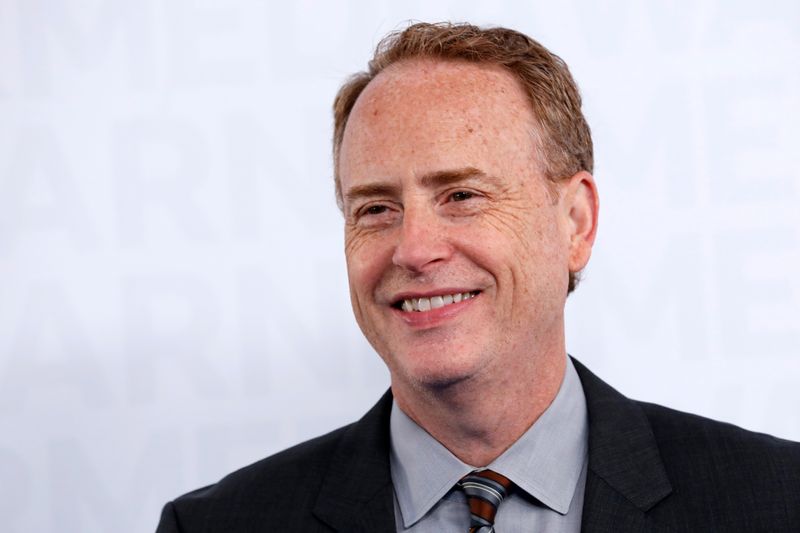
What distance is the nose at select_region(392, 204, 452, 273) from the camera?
2578 millimetres

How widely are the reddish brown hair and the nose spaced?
0.33 metres

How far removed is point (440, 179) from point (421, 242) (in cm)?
15

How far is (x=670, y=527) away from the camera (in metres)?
2.54

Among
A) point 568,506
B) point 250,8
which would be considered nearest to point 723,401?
point 568,506

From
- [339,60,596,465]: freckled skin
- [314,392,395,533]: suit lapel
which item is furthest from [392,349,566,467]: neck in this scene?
[314,392,395,533]: suit lapel

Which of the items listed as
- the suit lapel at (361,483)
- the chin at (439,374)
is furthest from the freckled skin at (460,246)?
the suit lapel at (361,483)

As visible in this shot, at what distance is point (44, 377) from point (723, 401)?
2107mm

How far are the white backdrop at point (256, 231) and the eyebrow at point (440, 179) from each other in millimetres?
1006

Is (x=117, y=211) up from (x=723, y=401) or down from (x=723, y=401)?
up

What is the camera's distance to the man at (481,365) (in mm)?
2607

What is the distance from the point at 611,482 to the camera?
2604 mm

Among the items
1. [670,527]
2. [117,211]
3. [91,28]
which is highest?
[91,28]

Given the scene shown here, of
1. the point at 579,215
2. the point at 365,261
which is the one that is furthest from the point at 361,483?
the point at 579,215

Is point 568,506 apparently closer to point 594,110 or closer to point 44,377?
point 594,110
